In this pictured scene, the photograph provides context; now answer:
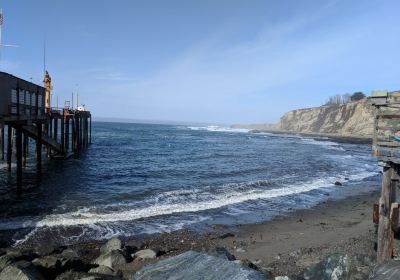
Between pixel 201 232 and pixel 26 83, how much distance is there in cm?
1212

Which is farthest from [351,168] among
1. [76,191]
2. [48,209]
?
[48,209]

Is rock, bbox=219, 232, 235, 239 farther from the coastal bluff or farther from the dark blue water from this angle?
the coastal bluff

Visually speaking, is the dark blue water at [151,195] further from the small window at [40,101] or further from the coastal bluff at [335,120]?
the coastal bluff at [335,120]

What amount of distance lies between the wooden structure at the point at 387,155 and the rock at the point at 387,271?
2.19 meters

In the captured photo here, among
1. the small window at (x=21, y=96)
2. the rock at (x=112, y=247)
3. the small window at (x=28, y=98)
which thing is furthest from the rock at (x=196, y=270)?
the small window at (x=28, y=98)

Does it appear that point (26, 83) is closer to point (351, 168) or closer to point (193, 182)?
point (193, 182)

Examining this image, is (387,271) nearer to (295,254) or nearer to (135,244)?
(295,254)

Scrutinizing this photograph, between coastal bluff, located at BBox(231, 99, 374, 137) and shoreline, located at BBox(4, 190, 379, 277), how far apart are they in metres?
82.5

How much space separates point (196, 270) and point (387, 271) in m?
3.27

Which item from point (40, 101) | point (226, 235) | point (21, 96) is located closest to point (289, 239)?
point (226, 235)

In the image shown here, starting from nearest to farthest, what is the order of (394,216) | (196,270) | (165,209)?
(196,270), (394,216), (165,209)

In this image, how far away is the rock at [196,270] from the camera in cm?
549

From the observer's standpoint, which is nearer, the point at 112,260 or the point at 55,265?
the point at 55,265

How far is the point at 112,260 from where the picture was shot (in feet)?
33.3
